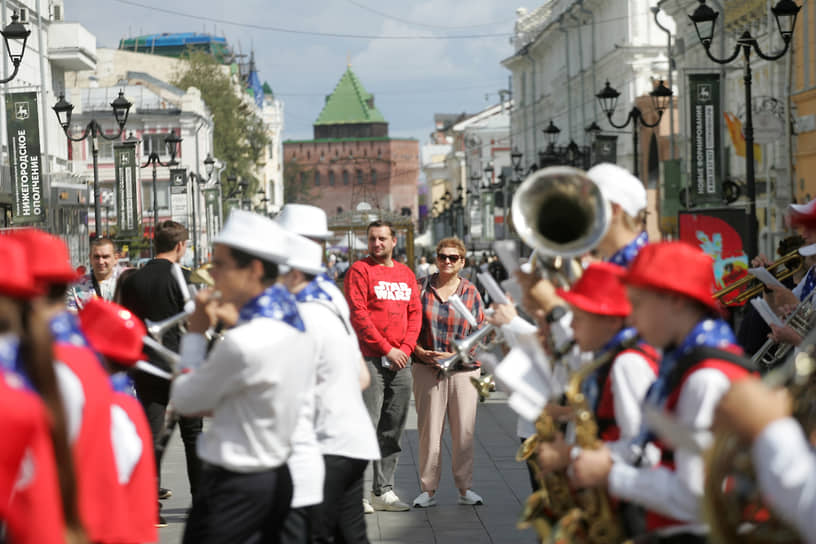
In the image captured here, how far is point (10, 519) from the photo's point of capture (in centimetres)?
298

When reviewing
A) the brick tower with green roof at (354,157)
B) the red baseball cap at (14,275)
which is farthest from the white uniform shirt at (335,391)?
the brick tower with green roof at (354,157)

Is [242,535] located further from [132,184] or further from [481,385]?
[132,184]

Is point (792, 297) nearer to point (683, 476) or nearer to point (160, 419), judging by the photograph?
point (160, 419)

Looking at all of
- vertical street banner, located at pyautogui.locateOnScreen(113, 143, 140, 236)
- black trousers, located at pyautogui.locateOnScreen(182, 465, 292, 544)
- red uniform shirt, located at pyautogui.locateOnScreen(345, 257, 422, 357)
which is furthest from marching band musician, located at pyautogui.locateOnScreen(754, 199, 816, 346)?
vertical street banner, located at pyautogui.locateOnScreen(113, 143, 140, 236)

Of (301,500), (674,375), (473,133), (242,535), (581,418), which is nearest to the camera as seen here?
(674,375)

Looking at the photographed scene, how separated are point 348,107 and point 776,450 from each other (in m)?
166

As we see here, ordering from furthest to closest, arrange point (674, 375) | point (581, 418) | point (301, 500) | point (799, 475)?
1. point (301, 500)
2. point (581, 418)
3. point (674, 375)
4. point (799, 475)

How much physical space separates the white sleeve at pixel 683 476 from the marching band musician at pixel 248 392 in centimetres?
132

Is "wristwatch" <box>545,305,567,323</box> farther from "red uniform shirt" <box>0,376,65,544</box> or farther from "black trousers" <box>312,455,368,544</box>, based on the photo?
"red uniform shirt" <box>0,376,65,544</box>

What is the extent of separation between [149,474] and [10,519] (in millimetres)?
1028

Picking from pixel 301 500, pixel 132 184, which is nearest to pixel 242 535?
pixel 301 500

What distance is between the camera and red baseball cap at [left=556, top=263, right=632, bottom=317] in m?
4.29

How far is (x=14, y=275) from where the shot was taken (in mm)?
3025

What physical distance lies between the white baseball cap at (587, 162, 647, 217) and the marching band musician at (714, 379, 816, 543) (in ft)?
6.59
